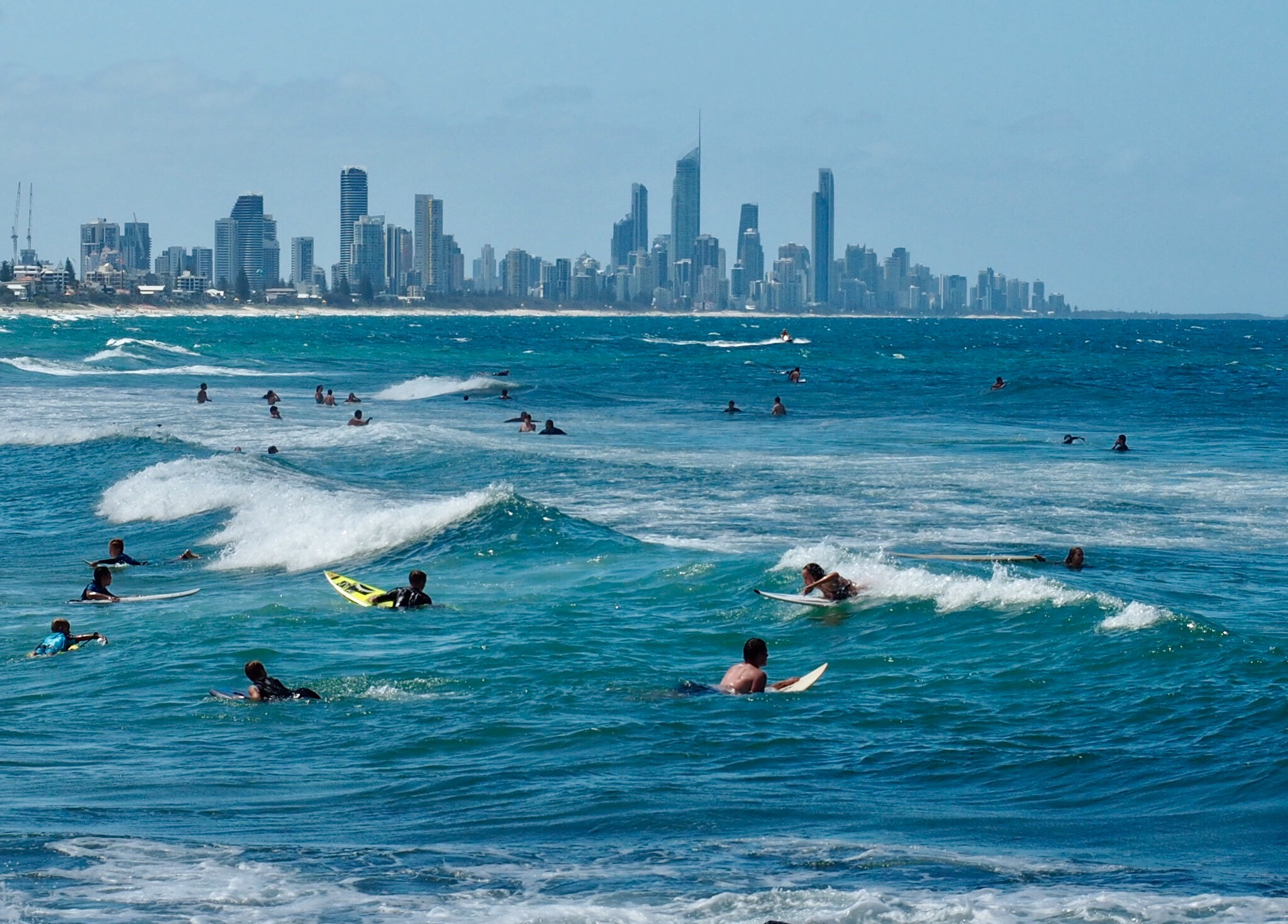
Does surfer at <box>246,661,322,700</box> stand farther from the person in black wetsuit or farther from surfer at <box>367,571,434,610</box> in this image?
the person in black wetsuit

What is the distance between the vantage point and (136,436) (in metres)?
42.1

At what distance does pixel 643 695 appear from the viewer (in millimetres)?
15672

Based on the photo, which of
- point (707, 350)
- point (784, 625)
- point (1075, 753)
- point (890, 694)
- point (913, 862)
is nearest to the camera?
point (913, 862)

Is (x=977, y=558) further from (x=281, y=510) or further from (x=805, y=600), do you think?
(x=281, y=510)

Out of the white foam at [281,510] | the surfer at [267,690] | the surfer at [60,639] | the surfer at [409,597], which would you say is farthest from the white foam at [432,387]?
the surfer at [267,690]

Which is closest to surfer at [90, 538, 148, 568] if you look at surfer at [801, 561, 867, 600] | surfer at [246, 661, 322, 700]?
surfer at [246, 661, 322, 700]

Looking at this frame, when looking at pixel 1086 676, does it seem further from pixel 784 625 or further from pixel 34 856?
pixel 34 856

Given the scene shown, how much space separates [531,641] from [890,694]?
14.9 feet

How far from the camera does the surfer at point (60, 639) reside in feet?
58.9

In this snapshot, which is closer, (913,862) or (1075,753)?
(913,862)

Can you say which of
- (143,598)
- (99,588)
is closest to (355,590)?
(143,598)

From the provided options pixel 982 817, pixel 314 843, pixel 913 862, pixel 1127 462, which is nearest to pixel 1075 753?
pixel 982 817

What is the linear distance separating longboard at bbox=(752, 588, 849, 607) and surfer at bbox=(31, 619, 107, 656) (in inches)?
324

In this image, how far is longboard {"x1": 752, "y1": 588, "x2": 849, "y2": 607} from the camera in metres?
20.4
